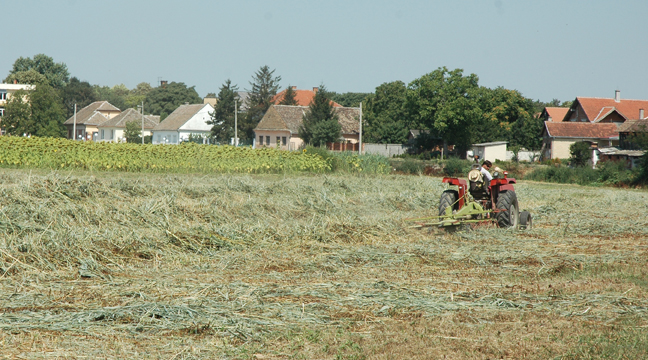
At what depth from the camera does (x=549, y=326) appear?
5.87 metres

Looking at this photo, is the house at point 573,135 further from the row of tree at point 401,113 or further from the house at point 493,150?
the house at point 493,150

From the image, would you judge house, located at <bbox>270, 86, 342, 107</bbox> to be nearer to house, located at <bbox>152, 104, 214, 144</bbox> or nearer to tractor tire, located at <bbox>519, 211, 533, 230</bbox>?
house, located at <bbox>152, 104, 214, 144</bbox>

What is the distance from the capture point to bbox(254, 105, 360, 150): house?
70438mm

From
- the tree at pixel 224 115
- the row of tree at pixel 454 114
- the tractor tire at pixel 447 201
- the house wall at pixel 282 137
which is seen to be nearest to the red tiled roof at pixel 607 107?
the row of tree at pixel 454 114

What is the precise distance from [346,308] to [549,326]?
6.58ft

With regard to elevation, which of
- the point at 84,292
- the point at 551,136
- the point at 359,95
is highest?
the point at 359,95

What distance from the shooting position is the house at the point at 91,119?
94.4m

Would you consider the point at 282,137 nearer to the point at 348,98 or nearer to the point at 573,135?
the point at 573,135

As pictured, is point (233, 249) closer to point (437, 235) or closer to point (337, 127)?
point (437, 235)

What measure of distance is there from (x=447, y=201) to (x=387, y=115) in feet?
219

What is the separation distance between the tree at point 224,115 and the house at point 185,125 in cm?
575

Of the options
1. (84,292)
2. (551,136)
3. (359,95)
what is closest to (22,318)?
(84,292)

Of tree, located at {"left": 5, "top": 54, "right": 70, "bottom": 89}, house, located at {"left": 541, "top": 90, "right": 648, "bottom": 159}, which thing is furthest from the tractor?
tree, located at {"left": 5, "top": 54, "right": 70, "bottom": 89}

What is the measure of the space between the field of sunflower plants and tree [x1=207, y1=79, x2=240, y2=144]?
141 ft
